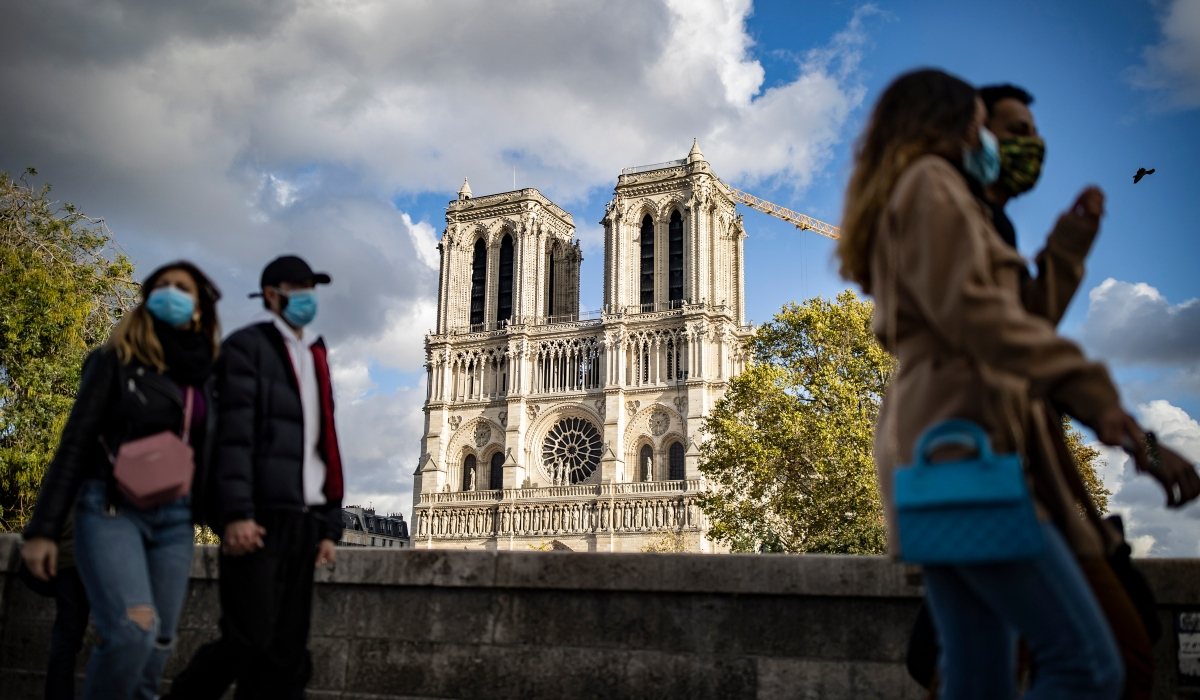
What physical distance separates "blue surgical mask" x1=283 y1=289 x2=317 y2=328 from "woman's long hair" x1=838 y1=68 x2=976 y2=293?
6.45 ft

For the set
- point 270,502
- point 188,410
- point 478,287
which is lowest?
point 270,502

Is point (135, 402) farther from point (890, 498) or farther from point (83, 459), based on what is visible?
point (890, 498)

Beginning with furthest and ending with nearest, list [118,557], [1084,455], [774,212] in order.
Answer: [774,212]
[1084,455]
[118,557]

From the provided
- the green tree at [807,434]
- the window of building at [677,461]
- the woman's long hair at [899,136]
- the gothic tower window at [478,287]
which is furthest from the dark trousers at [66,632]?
the gothic tower window at [478,287]

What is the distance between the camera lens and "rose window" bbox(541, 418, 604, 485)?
165ft

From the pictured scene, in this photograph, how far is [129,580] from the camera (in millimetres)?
3227

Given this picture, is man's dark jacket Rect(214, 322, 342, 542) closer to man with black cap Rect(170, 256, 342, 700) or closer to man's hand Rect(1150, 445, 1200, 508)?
man with black cap Rect(170, 256, 342, 700)

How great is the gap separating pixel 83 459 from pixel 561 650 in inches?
98.1

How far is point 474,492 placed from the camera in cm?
5131

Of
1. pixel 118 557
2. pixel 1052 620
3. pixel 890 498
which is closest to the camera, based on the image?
pixel 1052 620

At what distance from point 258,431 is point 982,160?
2.37m

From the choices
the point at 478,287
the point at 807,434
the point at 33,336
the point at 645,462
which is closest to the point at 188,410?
the point at 33,336

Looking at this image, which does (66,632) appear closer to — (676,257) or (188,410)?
(188,410)

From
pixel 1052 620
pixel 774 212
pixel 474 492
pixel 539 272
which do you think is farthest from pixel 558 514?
pixel 1052 620
